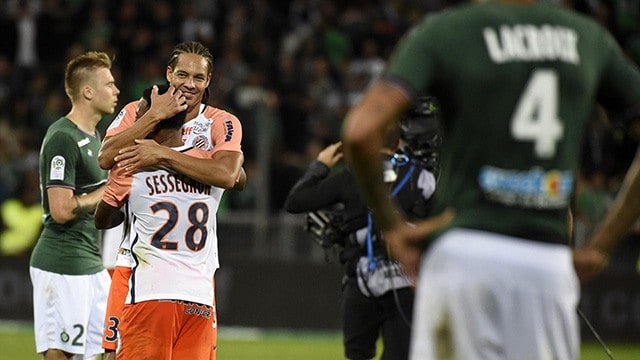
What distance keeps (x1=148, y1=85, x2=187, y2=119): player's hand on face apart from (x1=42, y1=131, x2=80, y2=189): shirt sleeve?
2.05 m

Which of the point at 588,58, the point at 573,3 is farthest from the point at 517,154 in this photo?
the point at 573,3

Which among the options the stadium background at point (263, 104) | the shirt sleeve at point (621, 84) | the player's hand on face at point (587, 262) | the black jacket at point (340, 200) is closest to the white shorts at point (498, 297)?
the player's hand on face at point (587, 262)

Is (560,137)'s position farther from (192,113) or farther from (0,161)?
(0,161)

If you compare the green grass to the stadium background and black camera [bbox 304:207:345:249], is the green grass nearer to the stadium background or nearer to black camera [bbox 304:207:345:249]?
the stadium background

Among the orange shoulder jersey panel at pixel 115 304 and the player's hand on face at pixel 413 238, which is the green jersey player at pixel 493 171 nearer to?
the player's hand on face at pixel 413 238

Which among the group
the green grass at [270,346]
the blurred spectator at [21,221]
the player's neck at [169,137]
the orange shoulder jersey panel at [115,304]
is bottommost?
the green grass at [270,346]

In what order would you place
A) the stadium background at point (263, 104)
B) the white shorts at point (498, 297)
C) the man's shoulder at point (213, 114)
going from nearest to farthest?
the white shorts at point (498, 297), the man's shoulder at point (213, 114), the stadium background at point (263, 104)

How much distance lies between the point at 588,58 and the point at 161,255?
307cm

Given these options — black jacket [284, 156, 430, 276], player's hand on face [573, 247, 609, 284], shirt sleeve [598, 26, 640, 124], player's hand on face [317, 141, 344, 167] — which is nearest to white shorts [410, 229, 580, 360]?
player's hand on face [573, 247, 609, 284]

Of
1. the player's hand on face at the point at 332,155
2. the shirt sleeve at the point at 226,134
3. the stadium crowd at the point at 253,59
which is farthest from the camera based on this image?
the stadium crowd at the point at 253,59

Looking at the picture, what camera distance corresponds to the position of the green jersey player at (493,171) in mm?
4062

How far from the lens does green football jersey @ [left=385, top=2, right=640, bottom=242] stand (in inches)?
162

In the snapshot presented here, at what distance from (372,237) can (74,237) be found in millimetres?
2183

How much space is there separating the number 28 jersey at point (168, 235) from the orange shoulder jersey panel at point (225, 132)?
113mm
